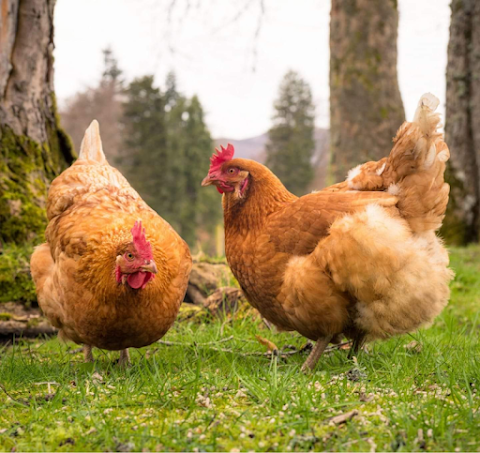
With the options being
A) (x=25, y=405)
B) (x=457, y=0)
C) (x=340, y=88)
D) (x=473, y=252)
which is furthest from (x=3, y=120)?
(x=457, y=0)

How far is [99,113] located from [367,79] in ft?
93.8

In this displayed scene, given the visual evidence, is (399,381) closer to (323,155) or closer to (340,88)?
(340,88)

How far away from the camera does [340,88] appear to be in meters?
8.66

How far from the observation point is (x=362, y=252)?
311 centimetres

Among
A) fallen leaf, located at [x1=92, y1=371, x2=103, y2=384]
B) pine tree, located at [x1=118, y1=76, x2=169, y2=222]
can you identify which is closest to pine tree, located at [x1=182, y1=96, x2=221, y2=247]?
pine tree, located at [x1=118, y1=76, x2=169, y2=222]

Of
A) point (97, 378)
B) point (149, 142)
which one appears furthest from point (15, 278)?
point (149, 142)

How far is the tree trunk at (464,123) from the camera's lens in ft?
30.6

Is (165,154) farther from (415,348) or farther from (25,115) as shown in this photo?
(415,348)

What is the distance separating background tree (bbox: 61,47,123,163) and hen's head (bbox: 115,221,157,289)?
29005 millimetres

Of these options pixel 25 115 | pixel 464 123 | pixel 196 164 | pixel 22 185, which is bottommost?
pixel 22 185

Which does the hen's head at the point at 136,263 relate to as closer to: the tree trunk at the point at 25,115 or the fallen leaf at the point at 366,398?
the fallen leaf at the point at 366,398

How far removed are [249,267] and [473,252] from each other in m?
5.87

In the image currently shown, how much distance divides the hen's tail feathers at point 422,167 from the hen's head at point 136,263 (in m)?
1.84

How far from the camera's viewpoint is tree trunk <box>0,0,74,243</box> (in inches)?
201
